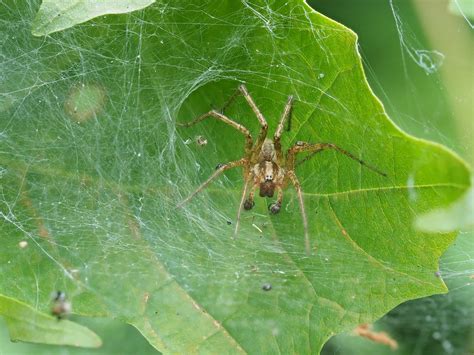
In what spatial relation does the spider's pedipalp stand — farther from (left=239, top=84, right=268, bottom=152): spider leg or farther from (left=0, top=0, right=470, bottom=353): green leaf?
(left=239, top=84, right=268, bottom=152): spider leg

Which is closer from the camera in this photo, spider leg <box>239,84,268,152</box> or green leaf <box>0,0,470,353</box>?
green leaf <box>0,0,470,353</box>

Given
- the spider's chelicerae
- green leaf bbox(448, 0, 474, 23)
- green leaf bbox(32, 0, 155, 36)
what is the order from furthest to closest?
green leaf bbox(448, 0, 474, 23), the spider's chelicerae, green leaf bbox(32, 0, 155, 36)

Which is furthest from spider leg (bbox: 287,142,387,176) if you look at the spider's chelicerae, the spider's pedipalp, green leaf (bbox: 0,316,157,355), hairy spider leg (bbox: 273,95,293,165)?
green leaf (bbox: 0,316,157,355)

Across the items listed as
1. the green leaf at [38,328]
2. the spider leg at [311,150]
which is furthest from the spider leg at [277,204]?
the green leaf at [38,328]

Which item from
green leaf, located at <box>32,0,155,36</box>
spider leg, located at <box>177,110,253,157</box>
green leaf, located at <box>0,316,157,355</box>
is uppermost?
green leaf, located at <box>32,0,155,36</box>

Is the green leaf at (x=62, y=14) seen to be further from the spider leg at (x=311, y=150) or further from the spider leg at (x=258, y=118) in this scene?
the spider leg at (x=311, y=150)

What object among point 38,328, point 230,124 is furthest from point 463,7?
point 38,328

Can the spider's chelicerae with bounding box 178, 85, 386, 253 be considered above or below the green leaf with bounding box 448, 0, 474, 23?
below
